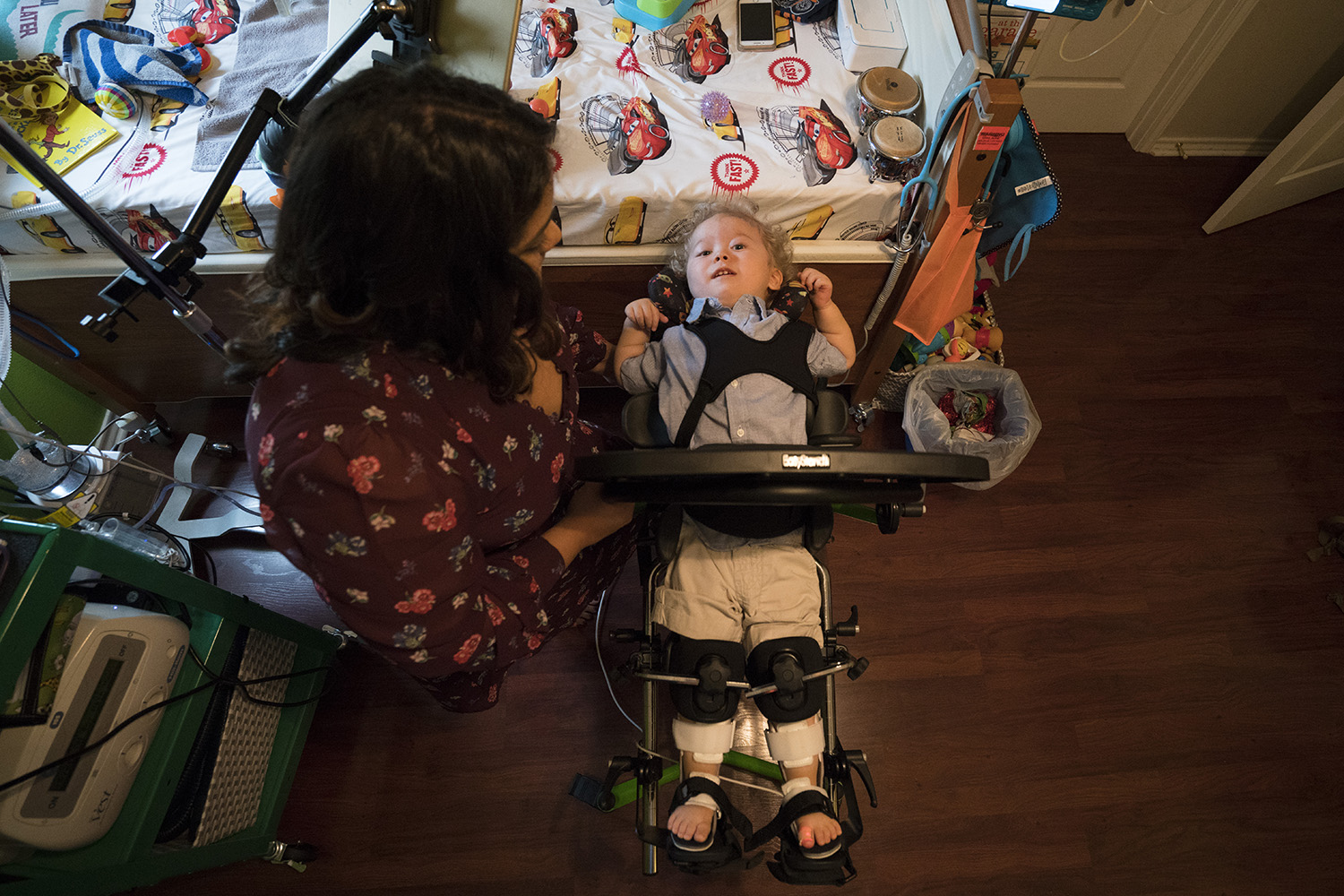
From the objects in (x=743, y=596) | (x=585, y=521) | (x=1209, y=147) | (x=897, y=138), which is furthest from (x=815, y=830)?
(x=1209, y=147)

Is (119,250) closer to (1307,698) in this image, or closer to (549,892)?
(549,892)

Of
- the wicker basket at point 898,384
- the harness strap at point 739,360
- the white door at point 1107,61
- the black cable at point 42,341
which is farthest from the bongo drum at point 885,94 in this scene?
the black cable at point 42,341

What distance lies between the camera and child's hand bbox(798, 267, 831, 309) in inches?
58.6

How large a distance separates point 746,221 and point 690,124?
0.30 metres

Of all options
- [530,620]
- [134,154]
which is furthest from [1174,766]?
[134,154]

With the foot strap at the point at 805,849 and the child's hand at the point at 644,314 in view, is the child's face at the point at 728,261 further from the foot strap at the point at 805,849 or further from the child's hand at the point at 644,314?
the foot strap at the point at 805,849

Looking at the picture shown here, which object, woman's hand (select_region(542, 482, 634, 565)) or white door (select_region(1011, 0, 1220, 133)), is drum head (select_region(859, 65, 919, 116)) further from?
woman's hand (select_region(542, 482, 634, 565))

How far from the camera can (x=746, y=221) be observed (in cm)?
145

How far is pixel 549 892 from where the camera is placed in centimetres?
148

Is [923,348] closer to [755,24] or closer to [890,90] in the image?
[890,90]

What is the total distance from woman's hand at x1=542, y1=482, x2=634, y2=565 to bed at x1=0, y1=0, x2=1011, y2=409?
2.17ft

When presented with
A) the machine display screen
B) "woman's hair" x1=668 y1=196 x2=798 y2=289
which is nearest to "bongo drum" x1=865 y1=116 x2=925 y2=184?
"woman's hair" x1=668 y1=196 x2=798 y2=289

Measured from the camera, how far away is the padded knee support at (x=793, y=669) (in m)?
1.16

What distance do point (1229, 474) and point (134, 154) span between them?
2.98 meters
